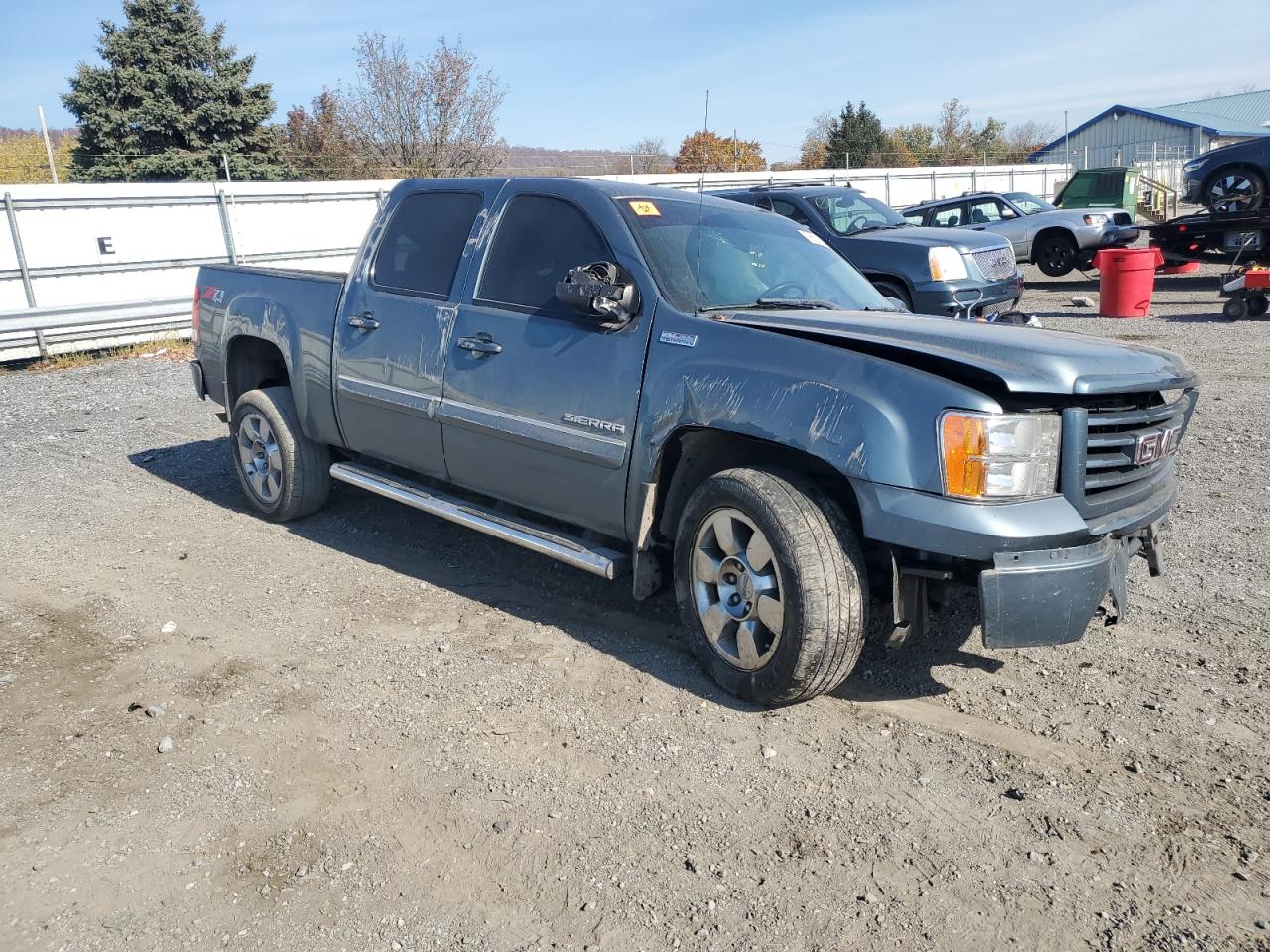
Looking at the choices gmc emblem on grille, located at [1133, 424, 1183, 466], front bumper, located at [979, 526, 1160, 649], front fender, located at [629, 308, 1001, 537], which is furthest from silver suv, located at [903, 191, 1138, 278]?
front bumper, located at [979, 526, 1160, 649]

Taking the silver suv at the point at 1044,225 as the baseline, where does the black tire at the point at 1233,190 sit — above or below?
above

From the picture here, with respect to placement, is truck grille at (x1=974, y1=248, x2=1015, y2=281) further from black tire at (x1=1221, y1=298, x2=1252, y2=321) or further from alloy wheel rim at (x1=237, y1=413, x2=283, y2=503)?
alloy wheel rim at (x1=237, y1=413, x2=283, y2=503)

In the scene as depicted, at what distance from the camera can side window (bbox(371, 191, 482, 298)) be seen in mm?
5086

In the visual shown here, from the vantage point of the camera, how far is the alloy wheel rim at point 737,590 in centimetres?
372

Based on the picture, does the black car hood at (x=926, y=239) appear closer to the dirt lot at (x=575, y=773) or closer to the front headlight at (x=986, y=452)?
the dirt lot at (x=575, y=773)

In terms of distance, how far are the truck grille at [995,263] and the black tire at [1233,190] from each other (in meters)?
6.94

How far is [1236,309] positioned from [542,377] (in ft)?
39.7

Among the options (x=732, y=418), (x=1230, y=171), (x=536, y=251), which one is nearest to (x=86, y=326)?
(x=536, y=251)

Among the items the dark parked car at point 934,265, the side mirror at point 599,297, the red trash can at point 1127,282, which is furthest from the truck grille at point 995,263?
the side mirror at point 599,297

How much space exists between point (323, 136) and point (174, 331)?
30880 mm

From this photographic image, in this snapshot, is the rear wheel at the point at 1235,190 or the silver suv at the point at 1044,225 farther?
the silver suv at the point at 1044,225

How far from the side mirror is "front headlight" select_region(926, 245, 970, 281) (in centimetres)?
744

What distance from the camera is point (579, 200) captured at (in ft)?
15.2

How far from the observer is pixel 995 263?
1130cm
